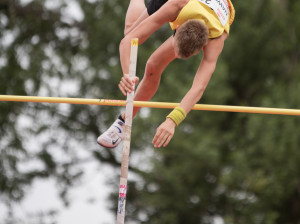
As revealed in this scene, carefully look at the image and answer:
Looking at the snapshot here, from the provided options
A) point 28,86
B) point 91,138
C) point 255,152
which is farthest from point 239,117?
point 28,86

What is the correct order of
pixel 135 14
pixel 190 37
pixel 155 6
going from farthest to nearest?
1. pixel 135 14
2. pixel 155 6
3. pixel 190 37

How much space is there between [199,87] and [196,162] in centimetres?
812

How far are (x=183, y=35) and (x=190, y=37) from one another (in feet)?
0.16

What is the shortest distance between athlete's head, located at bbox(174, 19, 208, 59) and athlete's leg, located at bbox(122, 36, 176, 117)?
0.54 meters

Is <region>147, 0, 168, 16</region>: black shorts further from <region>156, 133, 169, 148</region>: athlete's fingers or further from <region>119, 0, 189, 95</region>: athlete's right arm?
<region>156, 133, 169, 148</region>: athlete's fingers

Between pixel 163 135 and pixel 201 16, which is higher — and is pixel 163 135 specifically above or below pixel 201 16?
below

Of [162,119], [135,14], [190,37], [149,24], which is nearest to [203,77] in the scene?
[190,37]

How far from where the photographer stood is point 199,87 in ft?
15.8

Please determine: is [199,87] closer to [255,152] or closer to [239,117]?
[255,152]

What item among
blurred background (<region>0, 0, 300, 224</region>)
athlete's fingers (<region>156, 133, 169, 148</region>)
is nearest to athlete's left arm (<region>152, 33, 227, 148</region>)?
athlete's fingers (<region>156, 133, 169, 148</region>)

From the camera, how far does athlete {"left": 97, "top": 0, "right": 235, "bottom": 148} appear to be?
4.64 meters

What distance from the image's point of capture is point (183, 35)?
4.63m

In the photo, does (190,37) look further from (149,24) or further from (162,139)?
(162,139)

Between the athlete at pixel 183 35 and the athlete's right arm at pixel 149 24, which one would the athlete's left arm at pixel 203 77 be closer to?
the athlete at pixel 183 35
